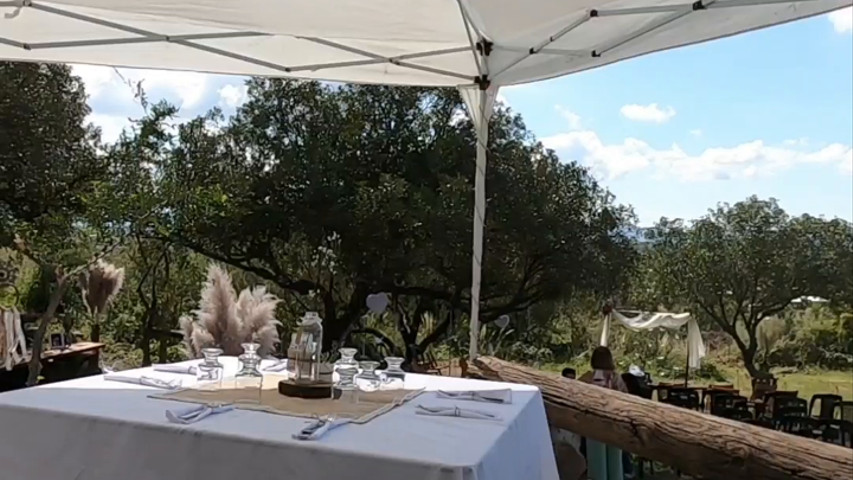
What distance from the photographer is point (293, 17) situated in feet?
10.8

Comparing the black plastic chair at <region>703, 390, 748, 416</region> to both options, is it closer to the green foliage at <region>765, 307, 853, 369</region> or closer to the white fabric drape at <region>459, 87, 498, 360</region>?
the green foliage at <region>765, 307, 853, 369</region>

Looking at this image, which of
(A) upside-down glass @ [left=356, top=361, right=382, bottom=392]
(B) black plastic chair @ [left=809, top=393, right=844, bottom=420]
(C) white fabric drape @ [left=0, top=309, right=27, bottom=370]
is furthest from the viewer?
(B) black plastic chair @ [left=809, top=393, right=844, bottom=420]

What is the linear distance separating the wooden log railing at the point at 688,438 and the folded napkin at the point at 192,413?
49.1 inches

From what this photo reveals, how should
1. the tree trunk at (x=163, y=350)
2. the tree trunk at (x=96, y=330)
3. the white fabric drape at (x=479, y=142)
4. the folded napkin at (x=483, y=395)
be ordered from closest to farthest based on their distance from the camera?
the folded napkin at (x=483, y=395)
the white fabric drape at (x=479, y=142)
the tree trunk at (x=96, y=330)
the tree trunk at (x=163, y=350)

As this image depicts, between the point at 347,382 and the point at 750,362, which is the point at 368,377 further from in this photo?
the point at 750,362

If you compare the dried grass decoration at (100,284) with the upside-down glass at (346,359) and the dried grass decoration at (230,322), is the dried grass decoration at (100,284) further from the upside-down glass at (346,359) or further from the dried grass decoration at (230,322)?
the upside-down glass at (346,359)

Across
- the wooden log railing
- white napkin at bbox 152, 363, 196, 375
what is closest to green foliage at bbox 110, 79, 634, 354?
the wooden log railing

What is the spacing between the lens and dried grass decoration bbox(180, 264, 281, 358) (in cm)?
336

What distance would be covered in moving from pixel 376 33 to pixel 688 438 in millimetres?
2293

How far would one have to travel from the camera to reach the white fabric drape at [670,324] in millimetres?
7598

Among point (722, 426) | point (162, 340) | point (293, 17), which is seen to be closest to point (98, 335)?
point (162, 340)

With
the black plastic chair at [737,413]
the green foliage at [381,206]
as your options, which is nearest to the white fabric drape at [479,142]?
the green foliage at [381,206]

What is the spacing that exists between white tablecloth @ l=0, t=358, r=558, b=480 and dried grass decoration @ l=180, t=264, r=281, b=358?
118 centimetres

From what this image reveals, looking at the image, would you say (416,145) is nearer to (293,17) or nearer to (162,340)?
(162,340)
